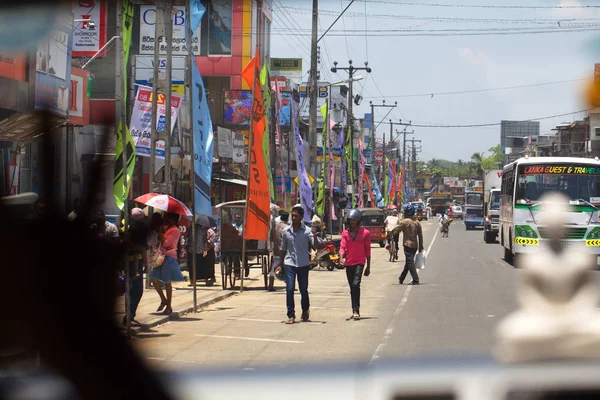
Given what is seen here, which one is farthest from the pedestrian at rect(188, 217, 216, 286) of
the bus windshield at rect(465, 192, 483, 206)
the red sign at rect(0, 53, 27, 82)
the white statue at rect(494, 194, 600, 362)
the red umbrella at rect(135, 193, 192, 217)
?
the bus windshield at rect(465, 192, 483, 206)

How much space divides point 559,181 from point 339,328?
5687 mm

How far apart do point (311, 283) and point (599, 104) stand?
18947 millimetres

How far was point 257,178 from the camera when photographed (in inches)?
730

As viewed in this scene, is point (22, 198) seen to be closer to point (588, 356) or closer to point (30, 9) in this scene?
point (30, 9)

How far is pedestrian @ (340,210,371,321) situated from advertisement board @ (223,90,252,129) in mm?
30521

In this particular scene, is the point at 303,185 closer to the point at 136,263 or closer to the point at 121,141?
the point at 121,141

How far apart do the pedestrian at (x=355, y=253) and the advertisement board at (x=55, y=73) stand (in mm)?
7736

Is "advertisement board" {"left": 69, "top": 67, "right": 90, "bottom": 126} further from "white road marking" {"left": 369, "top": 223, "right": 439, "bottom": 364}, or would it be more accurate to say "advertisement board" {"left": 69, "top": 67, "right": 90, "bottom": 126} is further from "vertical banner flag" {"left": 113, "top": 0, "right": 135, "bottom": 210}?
"white road marking" {"left": 369, "top": 223, "right": 439, "bottom": 364}

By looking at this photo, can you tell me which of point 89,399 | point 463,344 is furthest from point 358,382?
point 463,344

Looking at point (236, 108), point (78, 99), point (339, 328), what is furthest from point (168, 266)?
point (236, 108)

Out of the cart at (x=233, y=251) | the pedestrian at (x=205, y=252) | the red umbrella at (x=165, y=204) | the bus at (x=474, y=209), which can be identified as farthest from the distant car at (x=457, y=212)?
the red umbrella at (x=165, y=204)

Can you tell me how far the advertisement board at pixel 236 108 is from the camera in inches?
1758

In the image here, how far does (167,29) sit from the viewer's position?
20203mm

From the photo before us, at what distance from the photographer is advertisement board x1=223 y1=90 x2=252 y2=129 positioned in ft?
147
